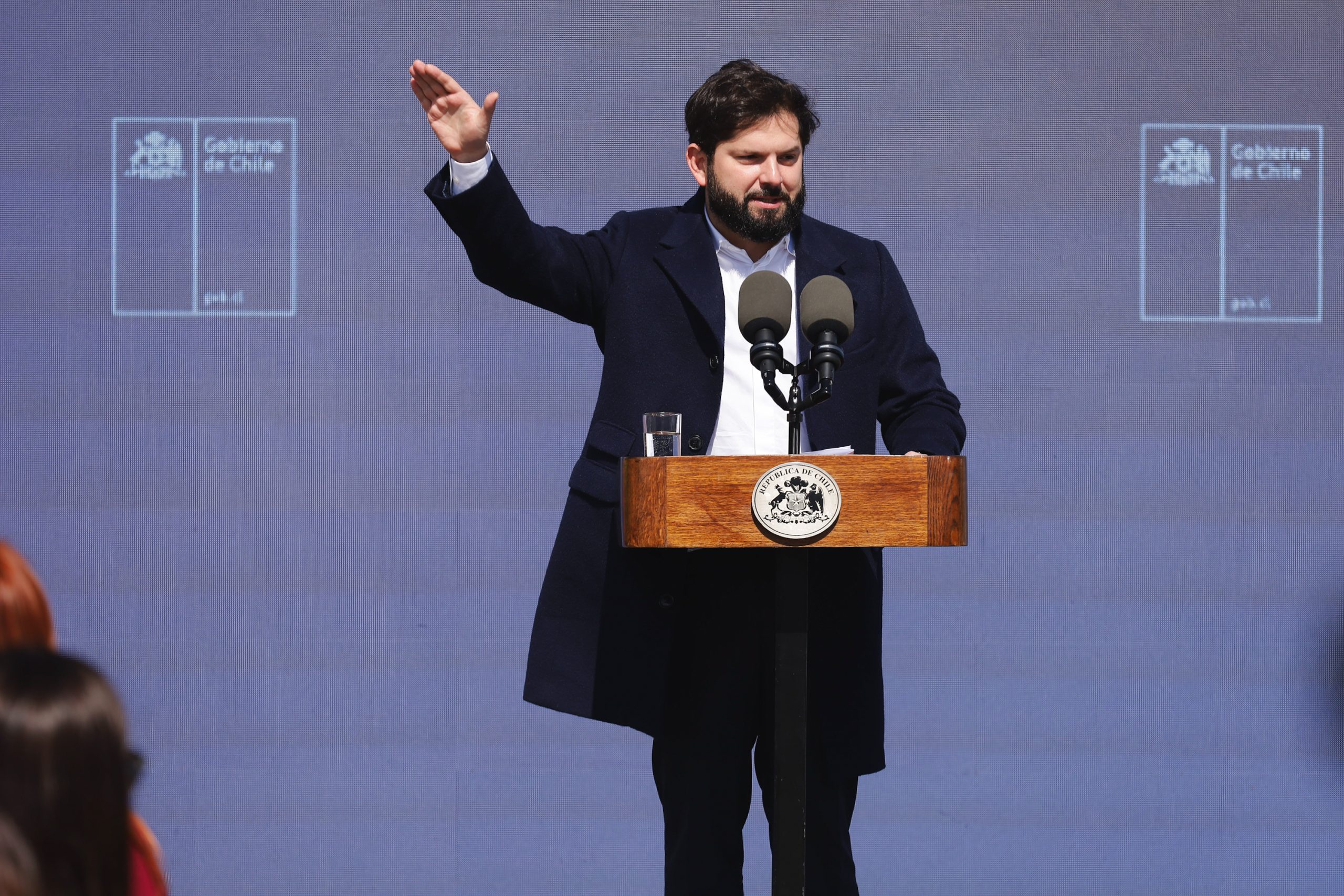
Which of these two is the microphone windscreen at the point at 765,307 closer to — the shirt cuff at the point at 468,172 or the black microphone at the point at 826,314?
the black microphone at the point at 826,314

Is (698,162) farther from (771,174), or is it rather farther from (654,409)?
(654,409)

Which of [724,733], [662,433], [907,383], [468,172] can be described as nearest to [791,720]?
[724,733]

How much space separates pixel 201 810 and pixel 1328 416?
2.97 metres

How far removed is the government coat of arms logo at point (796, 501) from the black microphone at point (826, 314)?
0.16 metres

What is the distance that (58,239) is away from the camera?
10.4 feet

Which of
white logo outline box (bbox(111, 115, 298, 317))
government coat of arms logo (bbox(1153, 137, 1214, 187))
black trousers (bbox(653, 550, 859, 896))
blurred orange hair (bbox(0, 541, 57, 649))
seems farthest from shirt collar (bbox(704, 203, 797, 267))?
government coat of arms logo (bbox(1153, 137, 1214, 187))

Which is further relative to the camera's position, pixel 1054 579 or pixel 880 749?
pixel 1054 579

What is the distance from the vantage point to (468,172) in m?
1.99

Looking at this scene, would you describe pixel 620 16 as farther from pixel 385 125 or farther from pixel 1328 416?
pixel 1328 416

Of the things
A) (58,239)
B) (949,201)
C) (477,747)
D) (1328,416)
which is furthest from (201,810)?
(1328,416)

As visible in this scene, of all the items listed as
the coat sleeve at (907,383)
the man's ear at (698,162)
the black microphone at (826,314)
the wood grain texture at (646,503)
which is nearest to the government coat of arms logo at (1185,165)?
the coat sleeve at (907,383)

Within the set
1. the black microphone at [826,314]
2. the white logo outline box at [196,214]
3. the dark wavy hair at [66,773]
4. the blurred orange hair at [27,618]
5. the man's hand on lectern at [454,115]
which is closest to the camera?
the dark wavy hair at [66,773]

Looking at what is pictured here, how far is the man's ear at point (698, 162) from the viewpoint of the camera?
88.3 inches

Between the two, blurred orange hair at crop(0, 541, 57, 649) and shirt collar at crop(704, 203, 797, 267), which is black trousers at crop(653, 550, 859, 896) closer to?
shirt collar at crop(704, 203, 797, 267)
